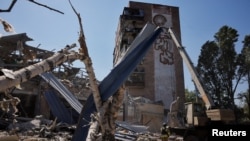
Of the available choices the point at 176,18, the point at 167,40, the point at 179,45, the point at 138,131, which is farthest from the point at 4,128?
the point at 176,18

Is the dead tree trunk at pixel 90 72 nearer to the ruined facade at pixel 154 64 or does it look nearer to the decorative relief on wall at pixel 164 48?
the ruined facade at pixel 154 64

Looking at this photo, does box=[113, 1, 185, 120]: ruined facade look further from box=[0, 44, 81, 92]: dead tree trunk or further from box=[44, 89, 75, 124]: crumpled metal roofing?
box=[0, 44, 81, 92]: dead tree trunk

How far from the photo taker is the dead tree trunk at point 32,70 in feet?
6.19

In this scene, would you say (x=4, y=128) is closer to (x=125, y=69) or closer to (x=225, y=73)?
(x=125, y=69)

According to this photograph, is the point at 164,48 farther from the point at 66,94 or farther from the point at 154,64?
the point at 66,94

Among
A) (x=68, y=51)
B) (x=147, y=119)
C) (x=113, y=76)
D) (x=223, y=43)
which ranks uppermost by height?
(x=223, y=43)

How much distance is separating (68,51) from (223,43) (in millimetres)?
20660

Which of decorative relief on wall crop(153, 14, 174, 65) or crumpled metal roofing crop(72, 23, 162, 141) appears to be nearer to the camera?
crumpled metal roofing crop(72, 23, 162, 141)

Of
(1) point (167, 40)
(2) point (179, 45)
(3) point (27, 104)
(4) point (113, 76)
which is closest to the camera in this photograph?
(4) point (113, 76)

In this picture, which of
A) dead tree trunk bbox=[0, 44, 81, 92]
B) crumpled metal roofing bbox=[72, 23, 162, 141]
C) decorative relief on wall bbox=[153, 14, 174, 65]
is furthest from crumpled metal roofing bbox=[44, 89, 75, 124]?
decorative relief on wall bbox=[153, 14, 174, 65]

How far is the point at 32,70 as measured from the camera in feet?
8.14

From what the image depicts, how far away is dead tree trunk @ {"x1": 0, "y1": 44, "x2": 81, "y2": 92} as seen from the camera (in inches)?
74.2

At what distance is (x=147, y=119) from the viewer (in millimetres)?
16359

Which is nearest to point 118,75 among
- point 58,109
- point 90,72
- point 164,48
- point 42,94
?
point 90,72
